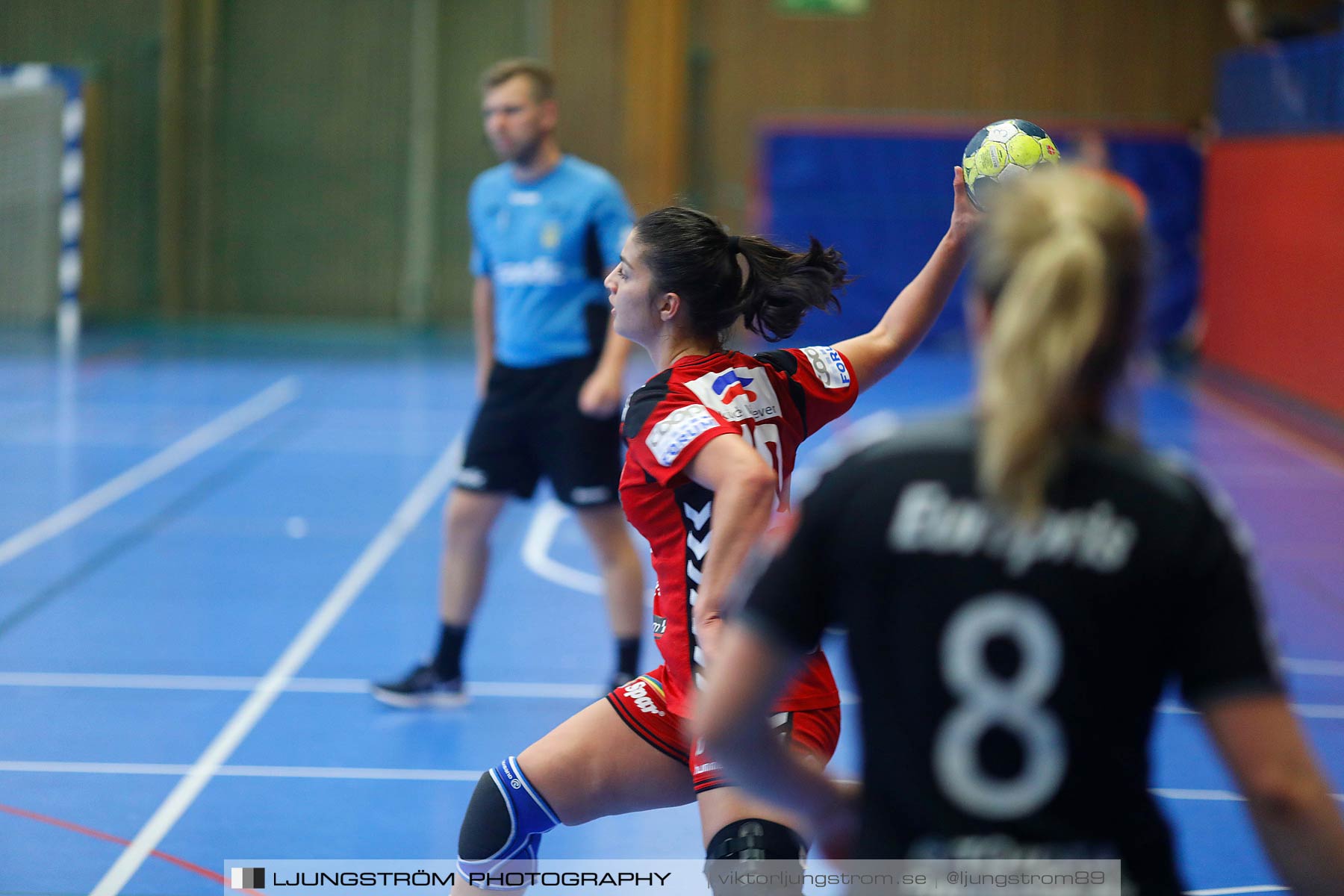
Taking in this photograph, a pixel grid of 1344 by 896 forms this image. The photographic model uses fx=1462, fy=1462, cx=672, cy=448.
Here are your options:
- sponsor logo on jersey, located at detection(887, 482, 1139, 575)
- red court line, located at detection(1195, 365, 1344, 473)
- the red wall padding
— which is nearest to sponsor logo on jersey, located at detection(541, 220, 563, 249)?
sponsor logo on jersey, located at detection(887, 482, 1139, 575)

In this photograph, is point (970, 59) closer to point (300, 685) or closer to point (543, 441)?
point (543, 441)

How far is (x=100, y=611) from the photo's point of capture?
6.53 m

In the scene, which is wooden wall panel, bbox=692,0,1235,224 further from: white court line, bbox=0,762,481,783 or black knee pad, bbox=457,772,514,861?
black knee pad, bbox=457,772,514,861

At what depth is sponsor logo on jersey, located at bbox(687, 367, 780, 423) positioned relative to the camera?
2.71 meters

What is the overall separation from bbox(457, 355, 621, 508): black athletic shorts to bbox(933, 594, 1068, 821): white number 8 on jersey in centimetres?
377

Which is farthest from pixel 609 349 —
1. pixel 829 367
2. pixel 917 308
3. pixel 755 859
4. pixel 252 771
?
pixel 755 859

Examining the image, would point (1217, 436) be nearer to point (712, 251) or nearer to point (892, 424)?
point (712, 251)

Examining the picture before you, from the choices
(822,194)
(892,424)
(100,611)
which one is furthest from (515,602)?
(822,194)

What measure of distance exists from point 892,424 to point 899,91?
16733mm

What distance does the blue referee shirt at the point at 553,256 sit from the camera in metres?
5.48

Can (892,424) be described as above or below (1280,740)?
above

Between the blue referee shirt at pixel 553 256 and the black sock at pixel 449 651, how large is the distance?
102 cm

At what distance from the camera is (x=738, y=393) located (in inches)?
108

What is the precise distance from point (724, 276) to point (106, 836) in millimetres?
2615
